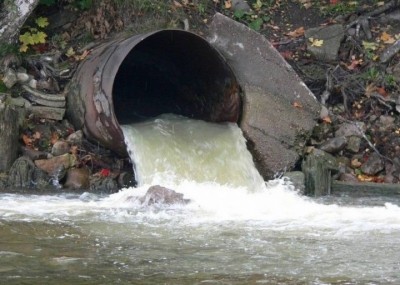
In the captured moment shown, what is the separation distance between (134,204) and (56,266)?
253 centimetres

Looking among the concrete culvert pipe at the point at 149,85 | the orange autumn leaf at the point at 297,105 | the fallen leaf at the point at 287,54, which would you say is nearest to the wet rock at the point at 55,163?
the concrete culvert pipe at the point at 149,85

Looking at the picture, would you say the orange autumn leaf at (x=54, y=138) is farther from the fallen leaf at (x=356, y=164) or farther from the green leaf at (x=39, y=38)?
the fallen leaf at (x=356, y=164)

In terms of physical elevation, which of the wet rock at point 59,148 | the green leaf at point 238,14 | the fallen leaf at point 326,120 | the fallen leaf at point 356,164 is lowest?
the fallen leaf at point 356,164

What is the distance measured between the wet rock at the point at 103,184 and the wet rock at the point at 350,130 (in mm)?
2873

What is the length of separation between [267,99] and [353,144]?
118 centimetres

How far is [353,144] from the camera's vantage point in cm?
967

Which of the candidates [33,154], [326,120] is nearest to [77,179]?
[33,154]

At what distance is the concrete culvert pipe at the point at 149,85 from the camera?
881 cm

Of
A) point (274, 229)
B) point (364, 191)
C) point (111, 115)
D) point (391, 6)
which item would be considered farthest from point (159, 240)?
point (391, 6)

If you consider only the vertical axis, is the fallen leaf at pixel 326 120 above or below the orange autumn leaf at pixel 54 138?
above

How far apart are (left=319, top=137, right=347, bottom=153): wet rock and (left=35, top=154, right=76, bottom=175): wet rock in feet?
9.85

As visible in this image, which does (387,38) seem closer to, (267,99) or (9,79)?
(267,99)

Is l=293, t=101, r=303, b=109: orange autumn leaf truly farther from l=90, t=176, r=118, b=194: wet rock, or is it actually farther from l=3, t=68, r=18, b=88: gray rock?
l=3, t=68, r=18, b=88: gray rock

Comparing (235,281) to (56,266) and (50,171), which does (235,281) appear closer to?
(56,266)
